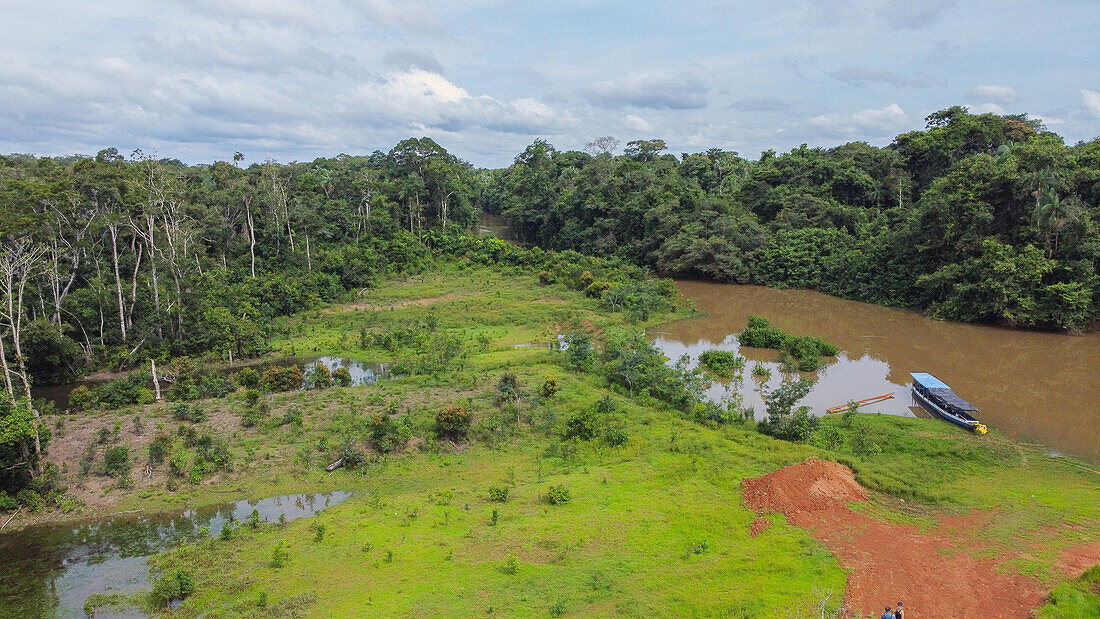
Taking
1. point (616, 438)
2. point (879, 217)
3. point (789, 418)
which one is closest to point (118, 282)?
point (616, 438)

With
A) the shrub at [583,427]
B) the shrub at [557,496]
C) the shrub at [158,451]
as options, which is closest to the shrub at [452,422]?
the shrub at [583,427]

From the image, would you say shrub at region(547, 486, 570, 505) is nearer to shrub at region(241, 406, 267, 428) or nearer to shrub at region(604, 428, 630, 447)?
shrub at region(604, 428, 630, 447)

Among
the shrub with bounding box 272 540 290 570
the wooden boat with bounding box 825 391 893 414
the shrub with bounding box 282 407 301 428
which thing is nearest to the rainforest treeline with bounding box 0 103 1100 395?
the shrub with bounding box 282 407 301 428

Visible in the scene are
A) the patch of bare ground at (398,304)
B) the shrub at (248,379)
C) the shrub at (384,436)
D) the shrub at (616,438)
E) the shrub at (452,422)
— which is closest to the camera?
the shrub at (384,436)

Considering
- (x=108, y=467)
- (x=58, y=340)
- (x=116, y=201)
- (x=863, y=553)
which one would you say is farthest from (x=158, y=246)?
(x=863, y=553)

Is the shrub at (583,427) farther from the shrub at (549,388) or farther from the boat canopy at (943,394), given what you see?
the boat canopy at (943,394)

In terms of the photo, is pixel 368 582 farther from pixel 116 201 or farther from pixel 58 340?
pixel 116 201

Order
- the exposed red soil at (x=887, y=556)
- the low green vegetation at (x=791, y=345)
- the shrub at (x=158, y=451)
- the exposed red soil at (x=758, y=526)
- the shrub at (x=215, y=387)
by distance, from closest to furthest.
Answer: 1. the exposed red soil at (x=887, y=556)
2. the exposed red soil at (x=758, y=526)
3. the shrub at (x=158, y=451)
4. the shrub at (x=215, y=387)
5. the low green vegetation at (x=791, y=345)
